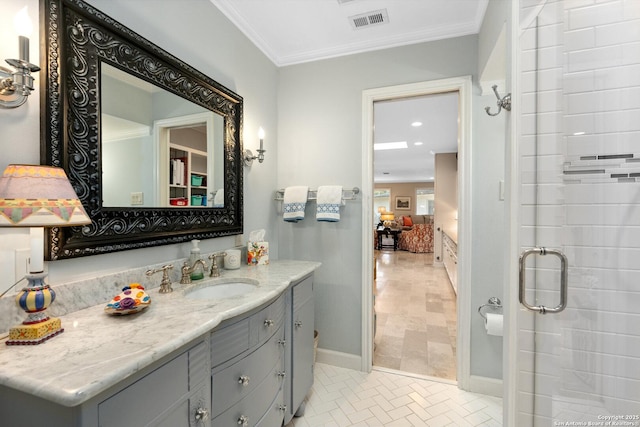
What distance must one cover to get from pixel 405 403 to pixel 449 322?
1.63 meters

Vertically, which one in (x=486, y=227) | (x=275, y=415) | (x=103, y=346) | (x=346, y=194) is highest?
(x=346, y=194)

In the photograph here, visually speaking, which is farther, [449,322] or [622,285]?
[449,322]

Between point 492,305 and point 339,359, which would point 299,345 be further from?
point 492,305

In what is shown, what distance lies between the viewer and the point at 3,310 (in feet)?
2.75

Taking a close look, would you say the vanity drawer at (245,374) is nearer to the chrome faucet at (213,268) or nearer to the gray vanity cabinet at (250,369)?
the gray vanity cabinet at (250,369)

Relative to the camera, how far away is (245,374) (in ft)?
3.80

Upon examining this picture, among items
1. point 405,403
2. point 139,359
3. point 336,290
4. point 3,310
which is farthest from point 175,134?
point 405,403

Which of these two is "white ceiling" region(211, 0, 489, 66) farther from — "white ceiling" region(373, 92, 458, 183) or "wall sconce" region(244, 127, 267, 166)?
"wall sconce" region(244, 127, 267, 166)

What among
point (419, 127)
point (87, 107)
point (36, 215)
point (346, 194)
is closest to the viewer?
point (36, 215)

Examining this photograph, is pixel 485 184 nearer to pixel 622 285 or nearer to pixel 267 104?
pixel 622 285

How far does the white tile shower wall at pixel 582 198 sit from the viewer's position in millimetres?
1008

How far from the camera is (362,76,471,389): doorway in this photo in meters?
1.98

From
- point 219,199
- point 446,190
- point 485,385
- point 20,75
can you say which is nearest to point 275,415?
point 219,199

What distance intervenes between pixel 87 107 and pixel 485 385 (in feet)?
8.99
